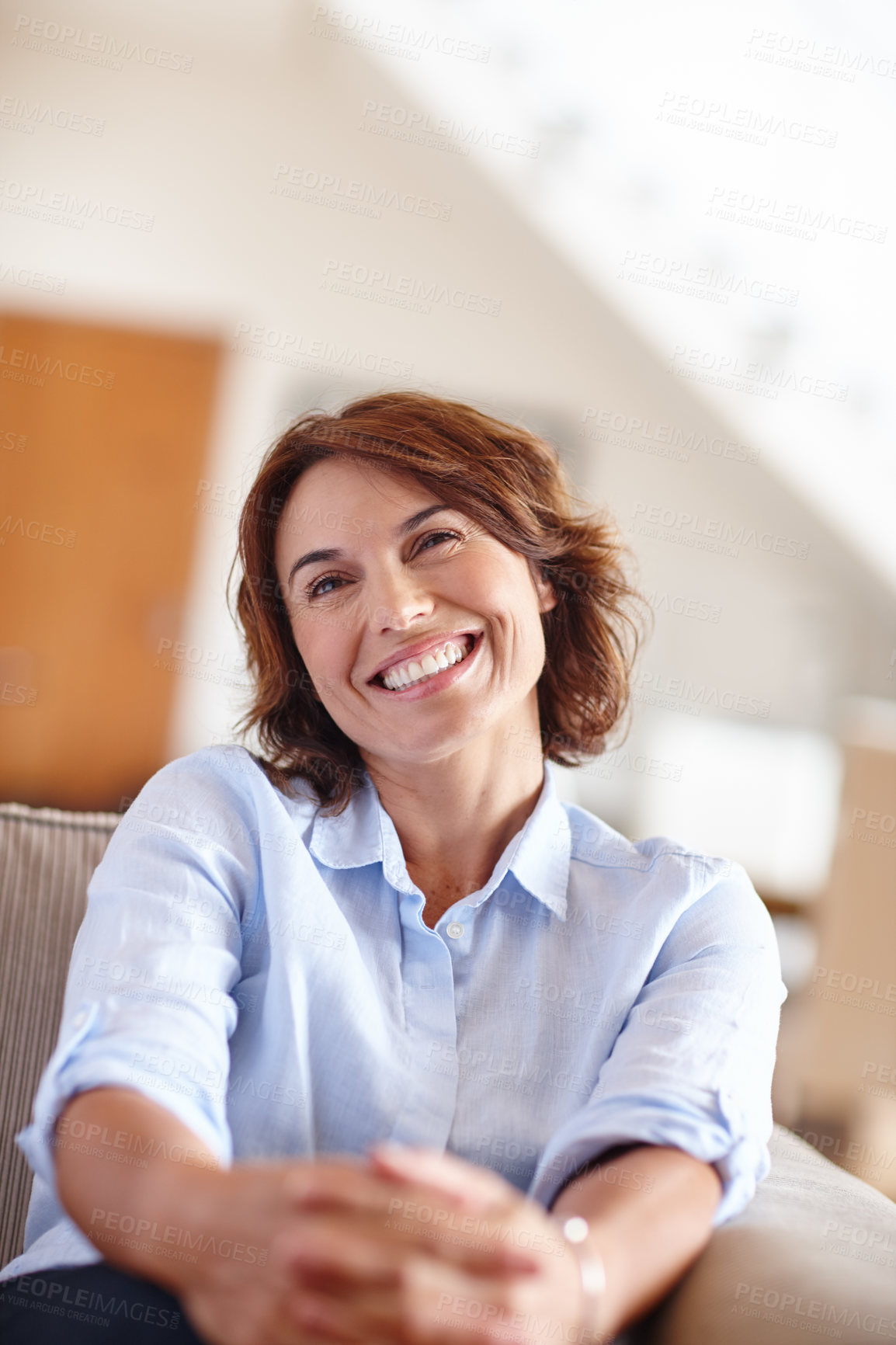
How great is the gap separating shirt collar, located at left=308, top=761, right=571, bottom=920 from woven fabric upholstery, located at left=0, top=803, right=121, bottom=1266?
0.33m

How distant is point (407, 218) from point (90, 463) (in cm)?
148

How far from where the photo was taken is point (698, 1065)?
36.7 inches

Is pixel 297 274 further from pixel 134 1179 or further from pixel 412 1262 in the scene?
pixel 412 1262

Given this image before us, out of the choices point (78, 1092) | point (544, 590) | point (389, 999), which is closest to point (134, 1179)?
point (78, 1092)

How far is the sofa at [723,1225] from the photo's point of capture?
2.66 ft

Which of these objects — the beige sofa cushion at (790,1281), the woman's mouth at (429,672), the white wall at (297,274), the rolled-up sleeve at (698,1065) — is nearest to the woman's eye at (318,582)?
the woman's mouth at (429,672)

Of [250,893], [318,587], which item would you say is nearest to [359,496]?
[318,587]

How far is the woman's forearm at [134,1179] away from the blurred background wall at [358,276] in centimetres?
278

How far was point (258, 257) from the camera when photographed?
3867mm

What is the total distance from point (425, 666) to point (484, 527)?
0.60ft

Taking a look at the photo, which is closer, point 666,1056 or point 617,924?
point 666,1056

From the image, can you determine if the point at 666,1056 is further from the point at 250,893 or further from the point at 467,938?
the point at 250,893

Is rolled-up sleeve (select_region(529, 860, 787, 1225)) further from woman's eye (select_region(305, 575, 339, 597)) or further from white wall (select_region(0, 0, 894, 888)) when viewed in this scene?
white wall (select_region(0, 0, 894, 888))

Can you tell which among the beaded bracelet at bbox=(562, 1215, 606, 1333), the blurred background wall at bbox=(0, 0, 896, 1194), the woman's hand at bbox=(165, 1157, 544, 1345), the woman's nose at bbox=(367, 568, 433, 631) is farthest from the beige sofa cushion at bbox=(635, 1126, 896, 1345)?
the blurred background wall at bbox=(0, 0, 896, 1194)
